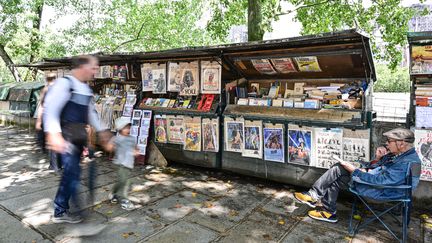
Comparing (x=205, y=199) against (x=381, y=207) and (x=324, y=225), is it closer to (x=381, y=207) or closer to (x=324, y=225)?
(x=324, y=225)

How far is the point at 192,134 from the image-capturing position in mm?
5656

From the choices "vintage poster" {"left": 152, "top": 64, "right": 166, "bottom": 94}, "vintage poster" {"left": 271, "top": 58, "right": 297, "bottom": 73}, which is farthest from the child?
"vintage poster" {"left": 271, "top": 58, "right": 297, "bottom": 73}

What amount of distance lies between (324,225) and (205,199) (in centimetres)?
174

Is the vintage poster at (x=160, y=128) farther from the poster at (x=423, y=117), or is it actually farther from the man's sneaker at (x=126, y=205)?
the poster at (x=423, y=117)

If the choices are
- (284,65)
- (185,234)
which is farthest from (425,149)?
(185,234)

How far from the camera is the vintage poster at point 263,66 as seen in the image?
16.3ft

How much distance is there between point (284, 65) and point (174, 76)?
7.81 ft

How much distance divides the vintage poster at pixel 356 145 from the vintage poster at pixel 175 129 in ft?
10.3

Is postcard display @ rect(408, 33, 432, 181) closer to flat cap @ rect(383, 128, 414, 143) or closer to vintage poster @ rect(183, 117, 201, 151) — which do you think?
flat cap @ rect(383, 128, 414, 143)

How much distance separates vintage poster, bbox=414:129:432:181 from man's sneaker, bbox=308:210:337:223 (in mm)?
1434

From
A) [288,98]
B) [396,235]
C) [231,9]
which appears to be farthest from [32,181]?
[231,9]

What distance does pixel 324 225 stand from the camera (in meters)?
3.48

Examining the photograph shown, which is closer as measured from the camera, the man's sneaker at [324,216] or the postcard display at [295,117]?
the man's sneaker at [324,216]

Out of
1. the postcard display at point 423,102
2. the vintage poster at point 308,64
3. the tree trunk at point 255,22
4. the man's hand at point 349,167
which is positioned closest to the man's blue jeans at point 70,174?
the man's hand at point 349,167
